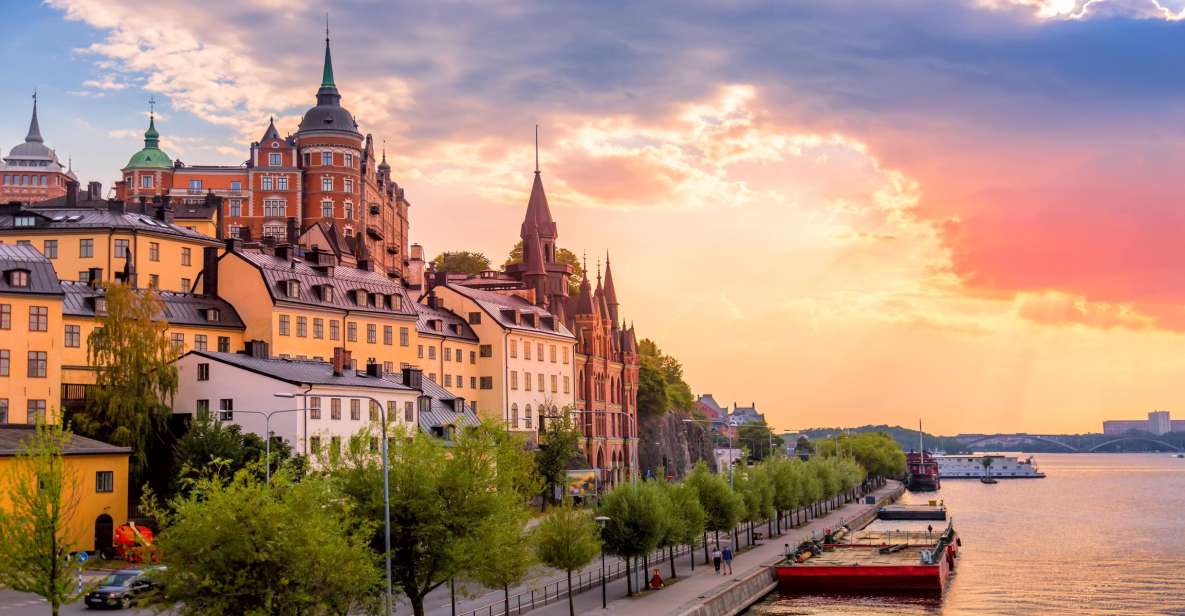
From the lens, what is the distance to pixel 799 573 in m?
81.8

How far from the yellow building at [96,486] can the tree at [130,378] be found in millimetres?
2677

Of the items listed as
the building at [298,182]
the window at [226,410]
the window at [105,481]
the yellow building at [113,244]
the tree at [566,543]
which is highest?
the building at [298,182]

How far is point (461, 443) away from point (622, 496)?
1989cm

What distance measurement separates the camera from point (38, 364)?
75812 mm

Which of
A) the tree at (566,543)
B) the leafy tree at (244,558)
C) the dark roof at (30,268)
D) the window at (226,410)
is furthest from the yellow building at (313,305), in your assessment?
the leafy tree at (244,558)

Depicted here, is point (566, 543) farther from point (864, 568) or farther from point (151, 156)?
point (151, 156)

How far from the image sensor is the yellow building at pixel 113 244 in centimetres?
9575

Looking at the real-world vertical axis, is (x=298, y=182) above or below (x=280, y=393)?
above

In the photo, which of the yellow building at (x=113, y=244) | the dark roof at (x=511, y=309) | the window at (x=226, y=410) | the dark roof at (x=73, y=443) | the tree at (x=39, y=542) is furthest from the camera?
the dark roof at (x=511, y=309)

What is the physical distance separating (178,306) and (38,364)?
1546 cm

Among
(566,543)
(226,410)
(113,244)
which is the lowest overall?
(566,543)

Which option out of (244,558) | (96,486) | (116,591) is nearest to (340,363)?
(96,486)

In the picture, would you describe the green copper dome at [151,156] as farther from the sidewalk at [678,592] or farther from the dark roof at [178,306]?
the sidewalk at [678,592]

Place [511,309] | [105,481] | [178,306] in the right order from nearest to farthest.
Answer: [105,481] < [178,306] < [511,309]
